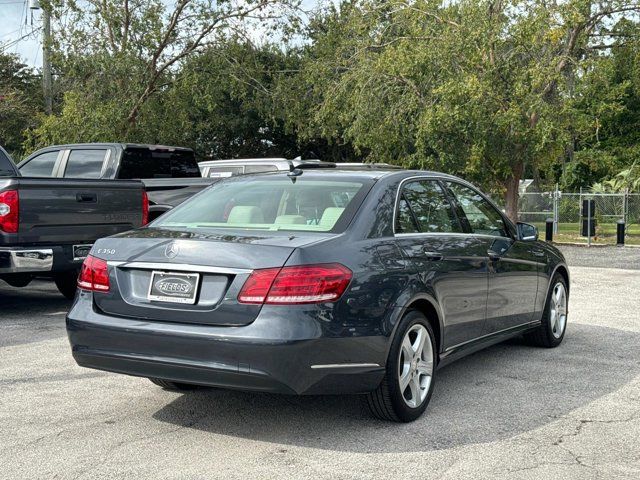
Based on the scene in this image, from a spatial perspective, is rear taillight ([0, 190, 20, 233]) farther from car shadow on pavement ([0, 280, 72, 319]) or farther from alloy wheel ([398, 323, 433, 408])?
alloy wheel ([398, 323, 433, 408])

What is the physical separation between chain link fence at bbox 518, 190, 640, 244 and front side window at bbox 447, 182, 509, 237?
1868 cm

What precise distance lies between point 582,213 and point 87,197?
1888 cm

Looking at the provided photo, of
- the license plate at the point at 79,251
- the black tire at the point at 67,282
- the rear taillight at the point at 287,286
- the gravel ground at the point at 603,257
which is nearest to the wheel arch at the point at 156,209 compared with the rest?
the black tire at the point at 67,282

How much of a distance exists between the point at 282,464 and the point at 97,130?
18992 millimetres

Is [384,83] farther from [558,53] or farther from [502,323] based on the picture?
[502,323]

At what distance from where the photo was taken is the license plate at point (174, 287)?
15.1 feet

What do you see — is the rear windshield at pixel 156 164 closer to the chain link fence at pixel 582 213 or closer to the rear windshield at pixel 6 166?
the rear windshield at pixel 6 166

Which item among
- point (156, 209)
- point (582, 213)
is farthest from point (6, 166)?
point (582, 213)

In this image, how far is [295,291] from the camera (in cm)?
445

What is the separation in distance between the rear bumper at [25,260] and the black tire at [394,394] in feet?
16.7

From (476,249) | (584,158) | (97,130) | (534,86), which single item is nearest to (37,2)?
(97,130)

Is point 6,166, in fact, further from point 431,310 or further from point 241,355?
point 241,355

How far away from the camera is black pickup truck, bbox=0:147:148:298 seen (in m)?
8.63

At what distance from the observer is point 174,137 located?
2453 centimetres
